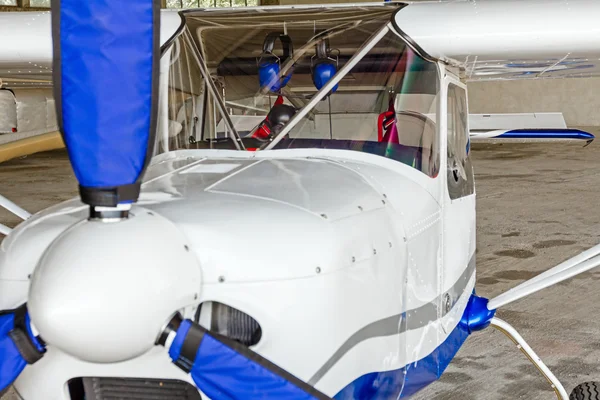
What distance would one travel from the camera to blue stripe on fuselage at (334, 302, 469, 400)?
2412mm

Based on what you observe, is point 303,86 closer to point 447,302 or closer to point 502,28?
point 502,28

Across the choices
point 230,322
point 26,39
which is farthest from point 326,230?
point 26,39

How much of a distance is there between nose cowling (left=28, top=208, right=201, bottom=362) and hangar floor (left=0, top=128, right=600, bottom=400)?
2733mm

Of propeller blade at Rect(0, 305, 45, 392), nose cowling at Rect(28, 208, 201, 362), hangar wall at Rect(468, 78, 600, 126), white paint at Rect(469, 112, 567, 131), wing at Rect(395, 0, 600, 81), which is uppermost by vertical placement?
wing at Rect(395, 0, 600, 81)

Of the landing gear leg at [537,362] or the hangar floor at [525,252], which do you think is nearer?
the landing gear leg at [537,362]

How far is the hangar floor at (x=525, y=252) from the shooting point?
15.0ft

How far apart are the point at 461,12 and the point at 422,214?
39.5 inches

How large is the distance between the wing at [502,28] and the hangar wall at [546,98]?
899 inches

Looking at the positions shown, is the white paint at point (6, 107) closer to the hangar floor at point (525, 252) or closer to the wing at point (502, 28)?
the hangar floor at point (525, 252)

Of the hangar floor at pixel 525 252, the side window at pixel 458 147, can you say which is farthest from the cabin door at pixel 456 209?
the hangar floor at pixel 525 252

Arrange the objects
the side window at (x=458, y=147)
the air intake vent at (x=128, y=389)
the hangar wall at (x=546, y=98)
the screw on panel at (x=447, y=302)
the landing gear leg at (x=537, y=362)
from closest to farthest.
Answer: the air intake vent at (x=128, y=389), the screw on panel at (x=447, y=302), the side window at (x=458, y=147), the landing gear leg at (x=537, y=362), the hangar wall at (x=546, y=98)

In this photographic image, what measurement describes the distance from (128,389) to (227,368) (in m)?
0.53

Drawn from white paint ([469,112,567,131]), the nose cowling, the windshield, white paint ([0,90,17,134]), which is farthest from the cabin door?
white paint ([469,112,567,131])

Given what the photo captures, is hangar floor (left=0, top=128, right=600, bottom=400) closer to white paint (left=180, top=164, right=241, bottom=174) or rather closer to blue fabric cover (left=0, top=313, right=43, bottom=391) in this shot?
white paint (left=180, top=164, right=241, bottom=174)
